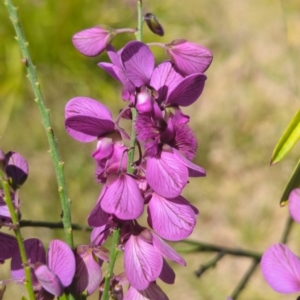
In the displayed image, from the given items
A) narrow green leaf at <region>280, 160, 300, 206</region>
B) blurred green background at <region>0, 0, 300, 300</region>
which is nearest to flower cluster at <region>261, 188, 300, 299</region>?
narrow green leaf at <region>280, 160, 300, 206</region>

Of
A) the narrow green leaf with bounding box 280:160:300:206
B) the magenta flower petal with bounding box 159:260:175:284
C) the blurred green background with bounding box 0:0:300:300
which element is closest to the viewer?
the magenta flower petal with bounding box 159:260:175:284

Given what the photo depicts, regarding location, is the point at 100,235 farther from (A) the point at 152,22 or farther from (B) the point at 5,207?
(A) the point at 152,22

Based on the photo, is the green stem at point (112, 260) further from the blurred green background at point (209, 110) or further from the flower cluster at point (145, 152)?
the blurred green background at point (209, 110)

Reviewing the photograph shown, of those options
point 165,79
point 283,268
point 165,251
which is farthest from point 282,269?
point 165,79

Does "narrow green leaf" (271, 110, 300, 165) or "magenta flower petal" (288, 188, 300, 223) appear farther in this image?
"narrow green leaf" (271, 110, 300, 165)

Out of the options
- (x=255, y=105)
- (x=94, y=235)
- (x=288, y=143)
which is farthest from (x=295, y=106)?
(x=94, y=235)

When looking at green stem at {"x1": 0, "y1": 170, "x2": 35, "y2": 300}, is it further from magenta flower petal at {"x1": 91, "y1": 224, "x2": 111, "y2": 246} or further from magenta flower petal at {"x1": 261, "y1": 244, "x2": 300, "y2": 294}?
magenta flower petal at {"x1": 261, "y1": 244, "x2": 300, "y2": 294}

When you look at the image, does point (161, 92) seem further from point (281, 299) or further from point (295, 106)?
point (295, 106)
